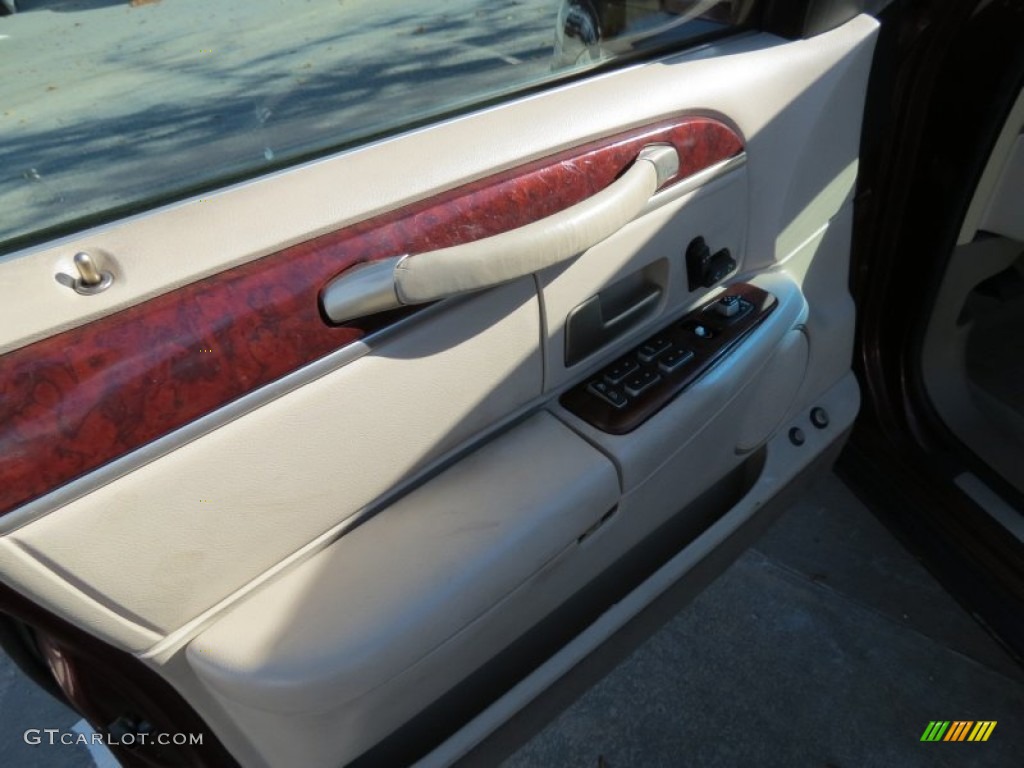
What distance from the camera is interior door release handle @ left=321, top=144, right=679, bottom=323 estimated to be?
0.90 m

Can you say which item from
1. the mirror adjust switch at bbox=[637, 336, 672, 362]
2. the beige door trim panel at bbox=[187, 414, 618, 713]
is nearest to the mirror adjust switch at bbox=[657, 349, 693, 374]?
the mirror adjust switch at bbox=[637, 336, 672, 362]

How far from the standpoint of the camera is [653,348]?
4.33 feet

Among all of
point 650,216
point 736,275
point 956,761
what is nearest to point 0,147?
point 650,216

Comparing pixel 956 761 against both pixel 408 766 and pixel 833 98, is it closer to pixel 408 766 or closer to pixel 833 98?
pixel 408 766

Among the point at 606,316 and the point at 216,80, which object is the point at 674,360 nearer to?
the point at 606,316

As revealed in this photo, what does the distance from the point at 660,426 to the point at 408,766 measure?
2.16ft

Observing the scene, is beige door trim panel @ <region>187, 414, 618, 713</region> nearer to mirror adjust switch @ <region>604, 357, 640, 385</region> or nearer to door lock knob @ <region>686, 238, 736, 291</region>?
mirror adjust switch @ <region>604, 357, 640, 385</region>

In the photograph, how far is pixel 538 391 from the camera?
120cm

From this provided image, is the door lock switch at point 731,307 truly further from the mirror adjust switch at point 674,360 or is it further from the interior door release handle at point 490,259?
the interior door release handle at point 490,259

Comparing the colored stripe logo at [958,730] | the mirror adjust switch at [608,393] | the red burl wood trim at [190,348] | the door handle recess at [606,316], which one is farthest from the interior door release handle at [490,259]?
the colored stripe logo at [958,730]

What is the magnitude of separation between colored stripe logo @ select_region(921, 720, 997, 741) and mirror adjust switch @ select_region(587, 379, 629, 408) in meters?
1.00

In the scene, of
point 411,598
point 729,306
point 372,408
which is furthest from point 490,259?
point 729,306

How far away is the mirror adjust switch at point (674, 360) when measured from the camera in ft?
4.22

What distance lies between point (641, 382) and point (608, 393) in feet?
0.20
